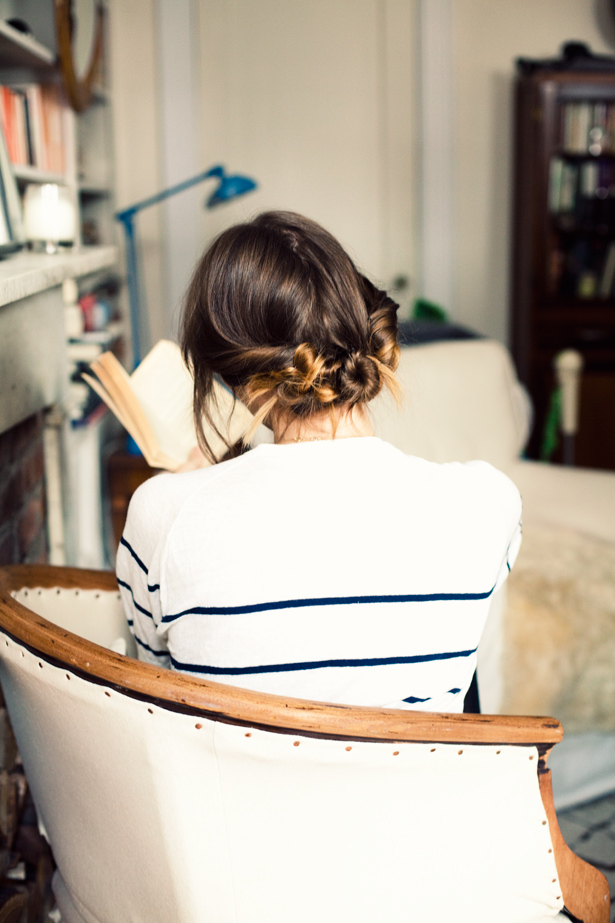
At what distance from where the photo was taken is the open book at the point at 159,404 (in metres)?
1.21

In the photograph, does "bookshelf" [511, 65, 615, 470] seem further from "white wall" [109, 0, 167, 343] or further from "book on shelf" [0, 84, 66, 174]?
"book on shelf" [0, 84, 66, 174]

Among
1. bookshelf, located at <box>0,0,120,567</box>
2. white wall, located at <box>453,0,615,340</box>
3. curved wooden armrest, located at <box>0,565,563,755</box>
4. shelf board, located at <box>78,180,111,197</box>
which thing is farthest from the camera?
white wall, located at <box>453,0,615,340</box>

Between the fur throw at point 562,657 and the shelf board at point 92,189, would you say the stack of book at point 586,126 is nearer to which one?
the shelf board at point 92,189

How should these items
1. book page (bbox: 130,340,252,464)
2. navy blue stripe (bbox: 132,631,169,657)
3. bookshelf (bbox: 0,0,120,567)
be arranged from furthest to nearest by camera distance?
book page (bbox: 130,340,252,464), bookshelf (bbox: 0,0,120,567), navy blue stripe (bbox: 132,631,169,657)

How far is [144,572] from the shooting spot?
28.1 inches

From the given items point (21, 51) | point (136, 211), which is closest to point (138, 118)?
point (136, 211)

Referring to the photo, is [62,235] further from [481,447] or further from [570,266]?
[570,266]

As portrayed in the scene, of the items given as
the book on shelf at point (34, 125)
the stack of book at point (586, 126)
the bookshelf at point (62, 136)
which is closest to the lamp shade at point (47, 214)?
the bookshelf at point (62, 136)

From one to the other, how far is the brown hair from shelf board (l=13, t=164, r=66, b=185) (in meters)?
1.40

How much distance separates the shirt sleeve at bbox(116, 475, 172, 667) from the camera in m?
0.69

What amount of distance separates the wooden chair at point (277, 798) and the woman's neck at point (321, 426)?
265 millimetres

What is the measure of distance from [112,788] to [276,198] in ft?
10.6

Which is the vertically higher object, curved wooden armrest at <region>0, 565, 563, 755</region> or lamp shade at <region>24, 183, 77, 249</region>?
lamp shade at <region>24, 183, 77, 249</region>

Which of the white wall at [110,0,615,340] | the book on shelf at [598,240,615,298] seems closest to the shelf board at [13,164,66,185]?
the white wall at [110,0,615,340]
